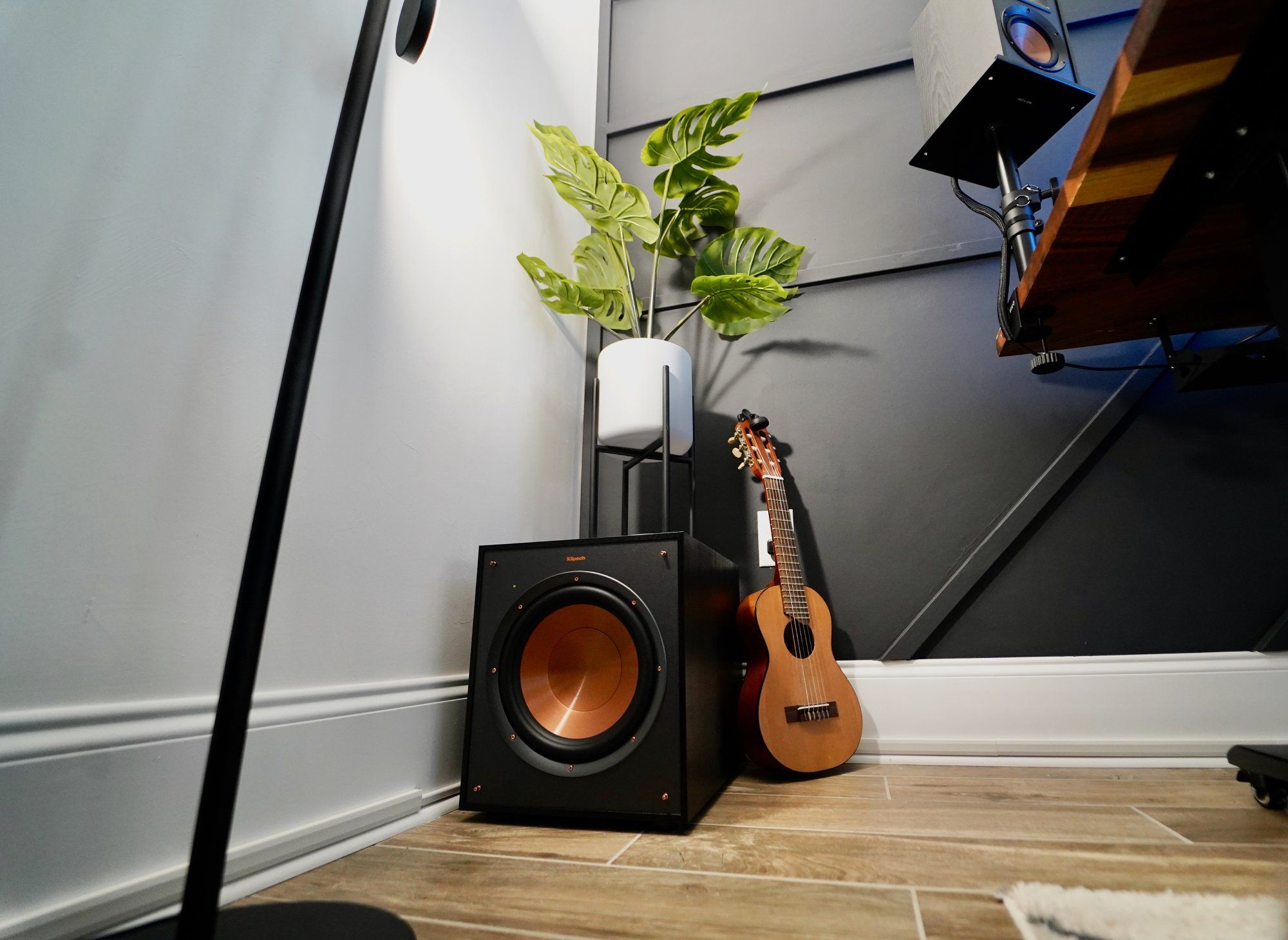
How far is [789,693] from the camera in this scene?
4.46 feet

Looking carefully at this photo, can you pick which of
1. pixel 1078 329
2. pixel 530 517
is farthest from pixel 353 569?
pixel 1078 329

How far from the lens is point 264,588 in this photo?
477 millimetres

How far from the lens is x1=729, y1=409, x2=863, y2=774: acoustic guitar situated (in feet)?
4.34

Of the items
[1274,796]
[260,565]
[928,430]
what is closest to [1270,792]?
[1274,796]

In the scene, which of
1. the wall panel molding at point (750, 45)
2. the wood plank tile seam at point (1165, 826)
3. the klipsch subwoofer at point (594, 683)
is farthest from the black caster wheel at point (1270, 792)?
the wall panel molding at point (750, 45)

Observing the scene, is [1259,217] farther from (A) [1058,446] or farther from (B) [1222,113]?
(A) [1058,446]

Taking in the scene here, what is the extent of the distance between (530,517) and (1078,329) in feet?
4.26

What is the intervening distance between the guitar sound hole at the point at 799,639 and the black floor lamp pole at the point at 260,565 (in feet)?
3.78

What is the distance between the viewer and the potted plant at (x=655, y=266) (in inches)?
60.1

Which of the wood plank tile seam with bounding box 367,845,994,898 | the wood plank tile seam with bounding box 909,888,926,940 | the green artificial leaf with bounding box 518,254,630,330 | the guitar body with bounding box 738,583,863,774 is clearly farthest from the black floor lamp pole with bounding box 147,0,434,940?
the guitar body with bounding box 738,583,863,774

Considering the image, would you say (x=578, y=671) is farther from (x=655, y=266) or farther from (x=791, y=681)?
(x=655, y=266)

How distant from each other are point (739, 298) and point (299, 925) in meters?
1.39

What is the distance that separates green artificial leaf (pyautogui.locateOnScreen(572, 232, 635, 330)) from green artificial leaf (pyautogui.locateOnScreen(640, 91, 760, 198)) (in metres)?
0.20

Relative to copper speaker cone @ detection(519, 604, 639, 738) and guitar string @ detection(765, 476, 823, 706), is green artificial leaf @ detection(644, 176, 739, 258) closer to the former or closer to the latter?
guitar string @ detection(765, 476, 823, 706)
